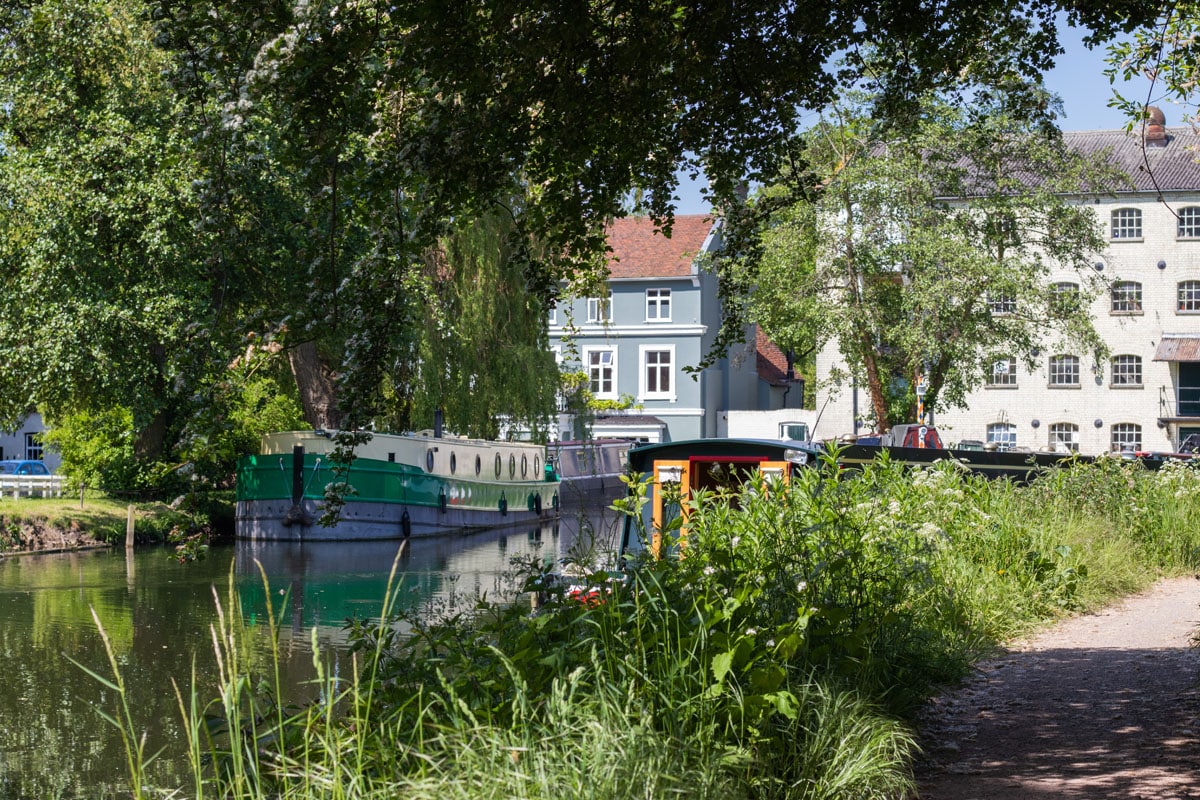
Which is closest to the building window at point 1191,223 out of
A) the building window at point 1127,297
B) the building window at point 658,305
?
the building window at point 1127,297

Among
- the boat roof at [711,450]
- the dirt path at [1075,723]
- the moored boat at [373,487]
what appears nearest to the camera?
the dirt path at [1075,723]

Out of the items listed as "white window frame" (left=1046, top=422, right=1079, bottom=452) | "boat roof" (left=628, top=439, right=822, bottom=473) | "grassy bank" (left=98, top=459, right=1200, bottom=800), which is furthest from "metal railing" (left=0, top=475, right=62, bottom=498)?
"white window frame" (left=1046, top=422, right=1079, bottom=452)

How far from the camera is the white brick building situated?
48.6 m

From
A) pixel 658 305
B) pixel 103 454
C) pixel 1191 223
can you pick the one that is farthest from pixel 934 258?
pixel 658 305

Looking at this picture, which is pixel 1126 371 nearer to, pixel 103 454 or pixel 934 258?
pixel 934 258

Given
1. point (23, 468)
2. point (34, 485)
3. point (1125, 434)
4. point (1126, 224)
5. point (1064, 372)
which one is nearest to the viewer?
point (34, 485)

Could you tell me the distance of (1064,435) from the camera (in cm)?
4931

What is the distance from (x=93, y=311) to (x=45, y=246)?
1.58 m

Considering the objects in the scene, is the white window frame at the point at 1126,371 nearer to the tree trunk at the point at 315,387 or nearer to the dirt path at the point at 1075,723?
the tree trunk at the point at 315,387

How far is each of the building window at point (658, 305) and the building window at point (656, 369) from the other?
1.22 metres

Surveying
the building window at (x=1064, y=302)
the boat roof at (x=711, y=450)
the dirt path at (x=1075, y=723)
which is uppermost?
the building window at (x=1064, y=302)

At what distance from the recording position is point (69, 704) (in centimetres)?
1223

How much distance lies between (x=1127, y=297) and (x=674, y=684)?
47378 mm

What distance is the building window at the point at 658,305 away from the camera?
54.4 m
